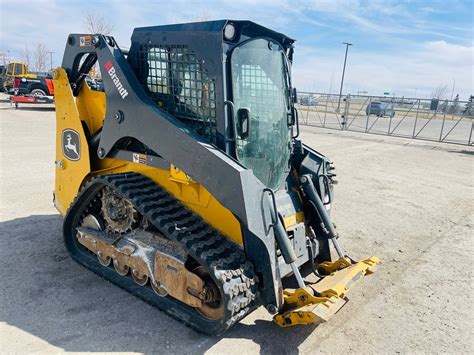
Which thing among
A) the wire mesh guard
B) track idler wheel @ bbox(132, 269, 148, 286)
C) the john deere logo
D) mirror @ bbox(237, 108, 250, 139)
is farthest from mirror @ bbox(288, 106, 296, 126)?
the john deere logo

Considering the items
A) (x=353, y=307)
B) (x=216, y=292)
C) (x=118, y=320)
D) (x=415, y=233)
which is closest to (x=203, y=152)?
(x=216, y=292)

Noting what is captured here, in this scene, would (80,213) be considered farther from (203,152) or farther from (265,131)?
(265,131)

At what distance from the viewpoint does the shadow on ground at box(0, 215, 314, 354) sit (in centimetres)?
307

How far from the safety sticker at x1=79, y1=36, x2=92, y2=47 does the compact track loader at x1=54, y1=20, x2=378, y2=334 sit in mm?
31

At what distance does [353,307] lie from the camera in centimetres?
379

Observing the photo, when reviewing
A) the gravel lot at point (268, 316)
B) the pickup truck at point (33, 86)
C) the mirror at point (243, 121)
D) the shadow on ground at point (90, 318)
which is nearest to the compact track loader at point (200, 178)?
the mirror at point (243, 121)

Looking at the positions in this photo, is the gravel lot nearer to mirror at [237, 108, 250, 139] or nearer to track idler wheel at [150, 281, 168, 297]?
track idler wheel at [150, 281, 168, 297]

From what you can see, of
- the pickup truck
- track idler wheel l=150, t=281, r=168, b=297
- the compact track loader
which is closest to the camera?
the compact track loader

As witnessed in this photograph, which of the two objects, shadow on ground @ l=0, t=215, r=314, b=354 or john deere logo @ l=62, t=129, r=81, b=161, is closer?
shadow on ground @ l=0, t=215, r=314, b=354

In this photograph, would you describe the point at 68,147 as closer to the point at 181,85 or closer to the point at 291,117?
the point at 181,85

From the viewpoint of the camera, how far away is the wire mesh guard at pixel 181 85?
3.26 m

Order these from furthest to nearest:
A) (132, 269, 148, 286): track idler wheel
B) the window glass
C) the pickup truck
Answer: the window glass → the pickup truck → (132, 269, 148, 286): track idler wheel

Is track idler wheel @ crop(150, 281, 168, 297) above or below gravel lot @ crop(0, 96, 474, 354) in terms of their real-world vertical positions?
above

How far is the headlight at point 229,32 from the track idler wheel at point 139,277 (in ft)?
7.37
